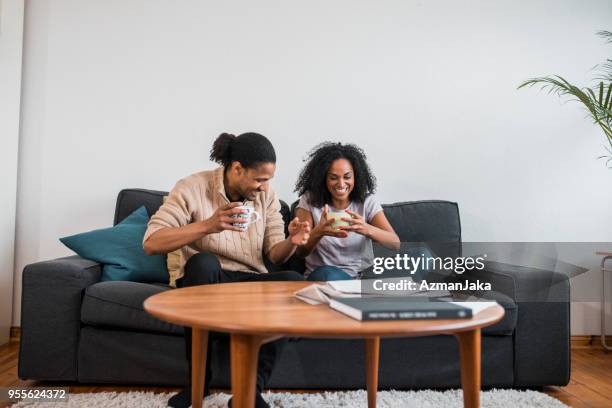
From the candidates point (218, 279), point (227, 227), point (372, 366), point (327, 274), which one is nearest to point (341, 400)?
point (372, 366)

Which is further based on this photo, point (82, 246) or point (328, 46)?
point (328, 46)

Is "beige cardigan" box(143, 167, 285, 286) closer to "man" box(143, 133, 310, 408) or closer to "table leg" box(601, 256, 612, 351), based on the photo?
"man" box(143, 133, 310, 408)

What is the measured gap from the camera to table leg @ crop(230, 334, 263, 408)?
1.02 m

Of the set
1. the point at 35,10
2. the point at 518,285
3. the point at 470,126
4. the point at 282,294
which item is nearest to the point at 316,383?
the point at 282,294

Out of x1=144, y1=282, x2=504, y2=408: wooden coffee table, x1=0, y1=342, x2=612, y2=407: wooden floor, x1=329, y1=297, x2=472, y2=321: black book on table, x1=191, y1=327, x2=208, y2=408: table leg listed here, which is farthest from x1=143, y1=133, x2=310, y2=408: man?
x1=329, y1=297, x2=472, y2=321: black book on table

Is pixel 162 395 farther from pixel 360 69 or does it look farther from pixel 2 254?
pixel 360 69

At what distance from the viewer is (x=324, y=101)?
2.98 meters

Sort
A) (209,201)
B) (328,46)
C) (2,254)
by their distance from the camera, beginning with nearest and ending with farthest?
(209,201), (2,254), (328,46)

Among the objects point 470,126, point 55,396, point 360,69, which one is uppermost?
point 360,69

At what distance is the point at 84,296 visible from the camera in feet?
6.72

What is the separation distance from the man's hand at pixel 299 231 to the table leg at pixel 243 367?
855 millimetres

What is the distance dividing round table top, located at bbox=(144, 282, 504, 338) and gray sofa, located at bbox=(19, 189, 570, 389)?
0.70 meters

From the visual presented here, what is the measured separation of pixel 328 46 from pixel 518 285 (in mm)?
1632

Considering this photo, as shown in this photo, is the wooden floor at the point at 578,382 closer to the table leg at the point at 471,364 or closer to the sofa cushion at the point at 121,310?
the sofa cushion at the point at 121,310
